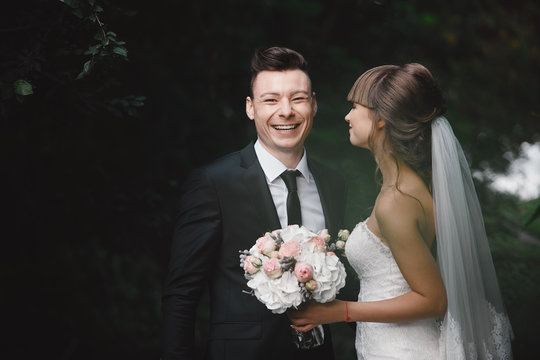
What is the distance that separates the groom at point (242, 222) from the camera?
265 centimetres

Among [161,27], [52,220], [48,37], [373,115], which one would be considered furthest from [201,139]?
[373,115]

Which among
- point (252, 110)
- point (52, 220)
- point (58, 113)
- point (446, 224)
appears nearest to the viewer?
point (446, 224)

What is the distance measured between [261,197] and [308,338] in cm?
82

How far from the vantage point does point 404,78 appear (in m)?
2.55

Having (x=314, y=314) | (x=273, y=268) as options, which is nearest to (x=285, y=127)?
(x=273, y=268)

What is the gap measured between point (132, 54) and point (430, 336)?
2.96 metres

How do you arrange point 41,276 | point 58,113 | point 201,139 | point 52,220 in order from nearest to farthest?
point 58,113 < point 52,220 < point 41,276 < point 201,139

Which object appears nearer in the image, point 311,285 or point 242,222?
point 311,285

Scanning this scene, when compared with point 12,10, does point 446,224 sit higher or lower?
lower

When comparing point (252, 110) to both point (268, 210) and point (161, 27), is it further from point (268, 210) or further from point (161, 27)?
point (161, 27)

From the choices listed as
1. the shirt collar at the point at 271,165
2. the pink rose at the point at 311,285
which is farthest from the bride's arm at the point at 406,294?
the shirt collar at the point at 271,165

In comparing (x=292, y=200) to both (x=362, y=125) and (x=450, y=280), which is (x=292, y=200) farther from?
(x=450, y=280)

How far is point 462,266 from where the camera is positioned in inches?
98.3

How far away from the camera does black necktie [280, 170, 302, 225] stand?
2.75 m
